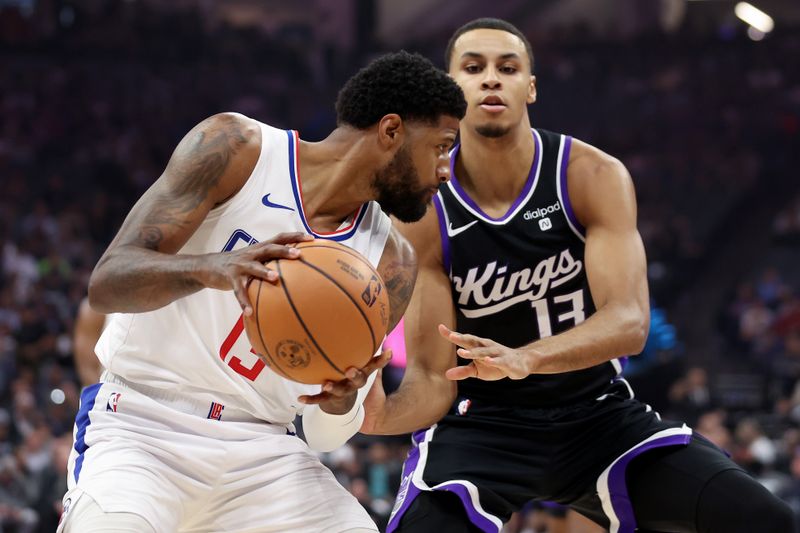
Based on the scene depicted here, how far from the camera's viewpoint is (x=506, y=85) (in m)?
4.37

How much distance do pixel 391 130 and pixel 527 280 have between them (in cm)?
96

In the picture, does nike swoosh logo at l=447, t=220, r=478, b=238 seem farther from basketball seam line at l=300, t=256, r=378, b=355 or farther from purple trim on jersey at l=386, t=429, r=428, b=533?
basketball seam line at l=300, t=256, r=378, b=355

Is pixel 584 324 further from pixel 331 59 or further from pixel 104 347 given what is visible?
pixel 331 59

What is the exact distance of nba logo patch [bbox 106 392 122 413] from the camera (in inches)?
136

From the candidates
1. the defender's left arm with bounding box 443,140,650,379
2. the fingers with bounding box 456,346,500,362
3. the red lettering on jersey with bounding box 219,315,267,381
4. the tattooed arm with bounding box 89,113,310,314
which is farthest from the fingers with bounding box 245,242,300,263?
the defender's left arm with bounding box 443,140,650,379

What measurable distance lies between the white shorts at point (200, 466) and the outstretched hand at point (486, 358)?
0.62m

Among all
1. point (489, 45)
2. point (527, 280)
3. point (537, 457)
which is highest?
point (489, 45)

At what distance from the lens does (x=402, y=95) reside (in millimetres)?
3707

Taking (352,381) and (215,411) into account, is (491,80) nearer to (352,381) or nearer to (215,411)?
(352,381)

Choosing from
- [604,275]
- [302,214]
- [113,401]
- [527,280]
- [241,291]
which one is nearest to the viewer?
[241,291]

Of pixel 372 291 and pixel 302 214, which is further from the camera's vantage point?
pixel 302 214

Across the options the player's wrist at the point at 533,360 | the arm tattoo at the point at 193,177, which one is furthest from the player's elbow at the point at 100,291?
the player's wrist at the point at 533,360

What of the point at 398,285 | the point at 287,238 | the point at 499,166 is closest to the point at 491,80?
the point at 499,166

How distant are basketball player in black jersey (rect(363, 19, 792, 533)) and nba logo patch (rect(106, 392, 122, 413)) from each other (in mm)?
993
